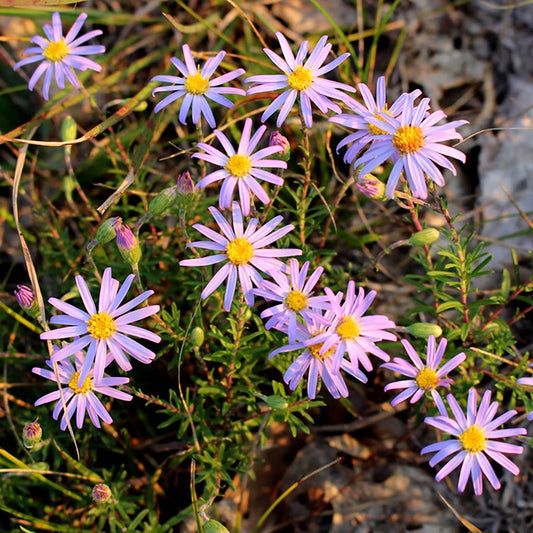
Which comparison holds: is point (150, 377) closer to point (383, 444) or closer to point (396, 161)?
point (383, 444)

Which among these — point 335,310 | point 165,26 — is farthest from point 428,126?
point 165,26

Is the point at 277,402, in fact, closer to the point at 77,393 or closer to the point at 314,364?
the point at 314,364

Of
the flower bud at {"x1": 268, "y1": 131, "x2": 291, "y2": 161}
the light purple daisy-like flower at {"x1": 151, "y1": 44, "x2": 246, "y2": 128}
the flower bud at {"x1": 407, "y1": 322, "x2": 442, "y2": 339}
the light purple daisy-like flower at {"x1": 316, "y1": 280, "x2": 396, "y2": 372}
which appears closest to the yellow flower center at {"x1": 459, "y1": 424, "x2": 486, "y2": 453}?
the flower bud at {"x1": 407, "y1": 322, "x2": 442, "y2": 339}

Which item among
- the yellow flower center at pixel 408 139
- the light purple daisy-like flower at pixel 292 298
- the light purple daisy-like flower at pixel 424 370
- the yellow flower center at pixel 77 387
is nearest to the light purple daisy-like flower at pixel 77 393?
the yellow flower center at pixel 77 387

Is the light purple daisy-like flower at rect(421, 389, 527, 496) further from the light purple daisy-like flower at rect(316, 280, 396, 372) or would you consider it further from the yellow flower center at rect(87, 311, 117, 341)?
the yellow flower center at rect(87, 311, 117, 341)

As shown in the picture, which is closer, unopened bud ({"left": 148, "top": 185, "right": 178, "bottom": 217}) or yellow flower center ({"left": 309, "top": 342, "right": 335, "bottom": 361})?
yellow flower center ({"left": 309, "top": 342, "right": 335, "bottom": 361})

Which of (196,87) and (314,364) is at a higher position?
(196,87)

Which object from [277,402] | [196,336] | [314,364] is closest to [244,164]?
[196,336]

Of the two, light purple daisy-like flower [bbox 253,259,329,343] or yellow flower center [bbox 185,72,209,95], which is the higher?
yellow flower center [bbox 185,72,209,95]
